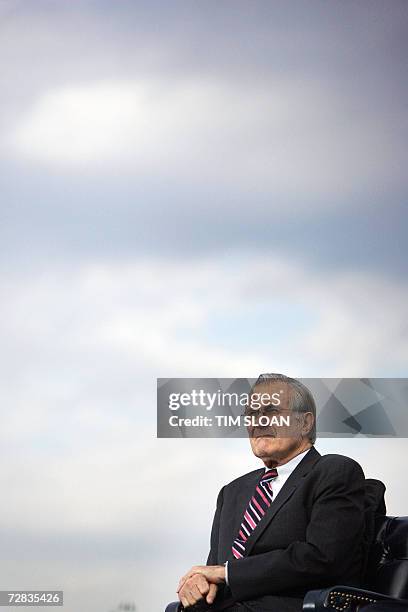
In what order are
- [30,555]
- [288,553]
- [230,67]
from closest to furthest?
1. [288,553]
2. [30,555]
3. [230,67]

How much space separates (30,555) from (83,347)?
881 millimetres

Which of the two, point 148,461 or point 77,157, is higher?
point 77,157

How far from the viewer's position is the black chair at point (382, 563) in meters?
2.71

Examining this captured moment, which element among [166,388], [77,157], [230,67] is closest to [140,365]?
[166,388]

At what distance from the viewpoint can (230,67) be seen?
177 inches

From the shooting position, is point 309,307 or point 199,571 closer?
point 199,571

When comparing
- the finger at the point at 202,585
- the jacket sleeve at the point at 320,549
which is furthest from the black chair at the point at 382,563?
the finger at the point at 202,585

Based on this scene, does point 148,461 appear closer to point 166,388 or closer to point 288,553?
point 166,388

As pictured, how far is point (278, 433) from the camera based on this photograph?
313 centimetres

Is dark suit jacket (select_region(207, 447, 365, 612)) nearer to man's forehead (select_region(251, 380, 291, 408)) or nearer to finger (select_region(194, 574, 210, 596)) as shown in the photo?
finger (select_region(194, 574, 210, 596))

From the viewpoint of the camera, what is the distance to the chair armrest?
8.39 ft

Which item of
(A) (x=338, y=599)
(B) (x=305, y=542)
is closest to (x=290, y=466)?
(B) (x=305, y=542)

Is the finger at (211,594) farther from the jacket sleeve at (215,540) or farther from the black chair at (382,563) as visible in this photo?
the black chair at (382,563)

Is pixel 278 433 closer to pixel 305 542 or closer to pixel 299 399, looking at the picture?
pixel 299 399
